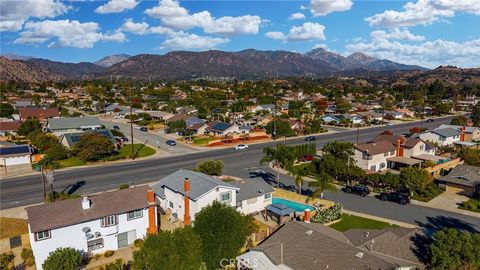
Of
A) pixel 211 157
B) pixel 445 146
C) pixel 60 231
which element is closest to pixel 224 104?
pixel 211 157

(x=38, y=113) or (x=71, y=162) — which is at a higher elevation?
(x=38, y=113)

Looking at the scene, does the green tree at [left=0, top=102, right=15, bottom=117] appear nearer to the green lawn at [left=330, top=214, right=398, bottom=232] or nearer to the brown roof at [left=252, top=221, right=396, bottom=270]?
the green lawn at [left=330, top=214, right=398, bottom=232]

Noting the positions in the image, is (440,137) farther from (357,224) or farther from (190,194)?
(190,194)

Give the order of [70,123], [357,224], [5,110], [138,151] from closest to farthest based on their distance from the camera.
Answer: [357,224]
[138,151]
[70,123]
[5,110]

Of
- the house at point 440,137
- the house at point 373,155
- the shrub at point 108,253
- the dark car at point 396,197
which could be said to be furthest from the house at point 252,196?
the house at point 440,137

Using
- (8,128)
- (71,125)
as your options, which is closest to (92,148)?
(71,125)
